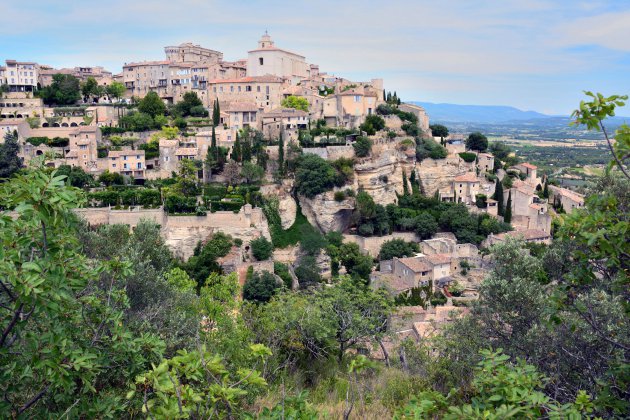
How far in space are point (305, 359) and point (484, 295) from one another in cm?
434

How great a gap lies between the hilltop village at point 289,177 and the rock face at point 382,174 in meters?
0.11

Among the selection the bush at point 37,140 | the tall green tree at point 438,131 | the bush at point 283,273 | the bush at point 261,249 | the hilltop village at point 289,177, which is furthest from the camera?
the tall green tree at point 438,131

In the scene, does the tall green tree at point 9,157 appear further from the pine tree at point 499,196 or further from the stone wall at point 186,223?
the pine tree at point 499,196

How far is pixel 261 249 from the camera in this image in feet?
98.2

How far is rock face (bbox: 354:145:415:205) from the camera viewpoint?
1469 inches

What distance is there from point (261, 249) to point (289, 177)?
7.76m

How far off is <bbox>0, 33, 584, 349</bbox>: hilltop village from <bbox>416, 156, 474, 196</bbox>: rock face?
0.10 meters

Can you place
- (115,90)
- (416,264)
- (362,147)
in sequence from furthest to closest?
(115,90) < (362,147) < (416,264)

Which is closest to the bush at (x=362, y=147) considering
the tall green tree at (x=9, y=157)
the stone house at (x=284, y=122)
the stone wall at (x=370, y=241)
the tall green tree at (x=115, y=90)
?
the stone house at (x=284, y=122)

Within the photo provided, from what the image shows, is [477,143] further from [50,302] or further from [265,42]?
[50,302]

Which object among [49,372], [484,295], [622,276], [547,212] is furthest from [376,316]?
[547,212]

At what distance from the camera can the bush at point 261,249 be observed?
2991cm

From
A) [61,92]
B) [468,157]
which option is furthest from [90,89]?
[468,157]

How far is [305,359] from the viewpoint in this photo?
472 inches
